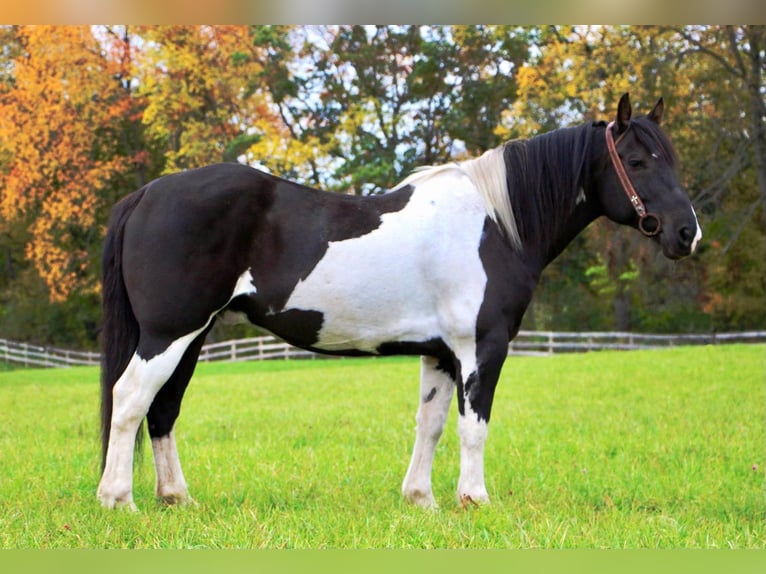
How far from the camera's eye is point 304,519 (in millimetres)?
3768

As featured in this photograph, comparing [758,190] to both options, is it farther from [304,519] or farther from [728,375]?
[304,519]

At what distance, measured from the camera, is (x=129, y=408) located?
12.5ft

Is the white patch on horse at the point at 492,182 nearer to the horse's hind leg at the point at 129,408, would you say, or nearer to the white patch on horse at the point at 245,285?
the white patch on horse at the point at 245,285

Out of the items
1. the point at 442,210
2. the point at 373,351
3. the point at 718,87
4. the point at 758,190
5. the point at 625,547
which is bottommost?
the point at 625,547

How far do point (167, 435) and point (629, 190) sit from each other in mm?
2730

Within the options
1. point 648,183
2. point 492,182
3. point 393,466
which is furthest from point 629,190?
point 393,466

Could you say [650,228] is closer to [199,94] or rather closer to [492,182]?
[492,182]

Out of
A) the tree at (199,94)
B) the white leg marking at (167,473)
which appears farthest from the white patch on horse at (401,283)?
the tree at (199,94)

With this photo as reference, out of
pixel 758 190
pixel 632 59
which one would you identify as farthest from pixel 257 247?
pixel 758 190

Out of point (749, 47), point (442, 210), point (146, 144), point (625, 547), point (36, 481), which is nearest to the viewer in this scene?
point (625, 547)

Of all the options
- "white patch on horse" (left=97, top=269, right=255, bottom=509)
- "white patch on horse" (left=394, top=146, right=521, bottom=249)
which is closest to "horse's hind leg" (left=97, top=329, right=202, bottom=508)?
"white patch on horse" (left=97, top=269, right=255, bottom=509)

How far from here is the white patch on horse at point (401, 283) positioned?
3.89m

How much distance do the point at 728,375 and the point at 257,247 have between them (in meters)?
8.73

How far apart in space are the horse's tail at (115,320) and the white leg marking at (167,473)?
0.14 m
